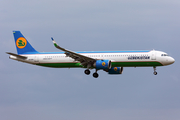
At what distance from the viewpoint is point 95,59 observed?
207 feet

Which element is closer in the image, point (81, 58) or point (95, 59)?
point (81, 58)

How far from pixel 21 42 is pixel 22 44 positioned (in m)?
0.56

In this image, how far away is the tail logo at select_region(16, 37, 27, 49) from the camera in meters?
70.1

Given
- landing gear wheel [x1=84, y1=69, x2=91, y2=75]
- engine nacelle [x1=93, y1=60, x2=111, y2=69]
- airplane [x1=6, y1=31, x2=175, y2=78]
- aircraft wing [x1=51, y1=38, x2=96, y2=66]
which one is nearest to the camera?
aircraft wing [x1=51, y1=38, x2=96, y2=66]

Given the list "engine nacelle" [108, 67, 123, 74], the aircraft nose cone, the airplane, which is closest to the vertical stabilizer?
the airplane

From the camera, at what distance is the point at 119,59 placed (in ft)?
206

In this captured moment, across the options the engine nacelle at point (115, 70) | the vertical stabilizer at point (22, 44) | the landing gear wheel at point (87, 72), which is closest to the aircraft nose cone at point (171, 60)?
the engine nacelle at point (115, 70)

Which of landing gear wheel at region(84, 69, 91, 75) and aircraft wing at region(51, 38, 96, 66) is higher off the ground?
aircraft wing at region(51, 38, 96, 66)

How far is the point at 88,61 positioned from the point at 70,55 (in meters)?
3.93

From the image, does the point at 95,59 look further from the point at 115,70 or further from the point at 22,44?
the point at 22,44

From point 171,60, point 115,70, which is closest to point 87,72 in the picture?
point 115,70

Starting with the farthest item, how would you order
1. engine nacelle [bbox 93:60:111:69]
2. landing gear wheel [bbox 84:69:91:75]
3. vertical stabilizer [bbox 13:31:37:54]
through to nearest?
vertical stabilizer [bbox 13:31:37:54] < landing gear wheel [bbox 84:69:91:75] < engine nacelle [bbox 93:60:111:69]

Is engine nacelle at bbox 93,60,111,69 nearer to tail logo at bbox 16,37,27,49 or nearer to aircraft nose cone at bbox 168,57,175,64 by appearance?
aircraft nose cone at bbox 168,57,175,64

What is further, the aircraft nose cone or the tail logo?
the tail logo
